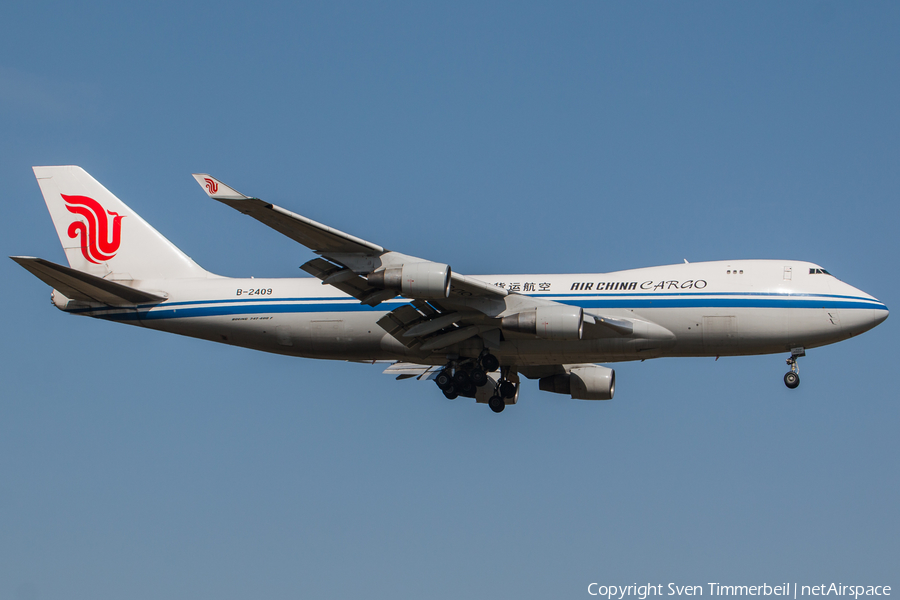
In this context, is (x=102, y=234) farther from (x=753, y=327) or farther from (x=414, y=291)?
(x=753, y=327)

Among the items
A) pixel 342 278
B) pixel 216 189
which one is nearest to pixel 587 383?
pixel 342 278

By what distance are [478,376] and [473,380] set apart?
12.2 inches

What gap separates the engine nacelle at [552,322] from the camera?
1200 inches

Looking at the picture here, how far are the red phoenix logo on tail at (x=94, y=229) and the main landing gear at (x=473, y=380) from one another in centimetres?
1345

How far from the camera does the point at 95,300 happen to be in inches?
1390

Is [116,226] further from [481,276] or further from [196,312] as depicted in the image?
[481,276]

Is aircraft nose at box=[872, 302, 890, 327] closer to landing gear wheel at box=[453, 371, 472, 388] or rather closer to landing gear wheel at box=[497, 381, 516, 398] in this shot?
landing gear wheel at box=[497, 381, 516, 398]

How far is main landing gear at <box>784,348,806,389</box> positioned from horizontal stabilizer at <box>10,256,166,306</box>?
2143 cm

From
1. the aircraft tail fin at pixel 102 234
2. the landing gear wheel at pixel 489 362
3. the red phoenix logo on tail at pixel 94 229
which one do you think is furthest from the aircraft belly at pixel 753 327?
the red phoenix logo on tail at pixel 94 229

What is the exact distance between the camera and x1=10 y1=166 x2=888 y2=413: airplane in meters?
30.5

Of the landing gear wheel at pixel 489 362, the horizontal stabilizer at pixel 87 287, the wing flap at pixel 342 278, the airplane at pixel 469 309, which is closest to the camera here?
the wing flap at pixel 342 278

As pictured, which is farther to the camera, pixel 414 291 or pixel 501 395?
pixel 501 395

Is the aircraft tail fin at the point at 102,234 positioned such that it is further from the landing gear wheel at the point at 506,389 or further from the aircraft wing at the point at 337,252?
the landing gear wheel at the point at 506,389

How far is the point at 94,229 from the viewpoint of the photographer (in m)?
38.1
